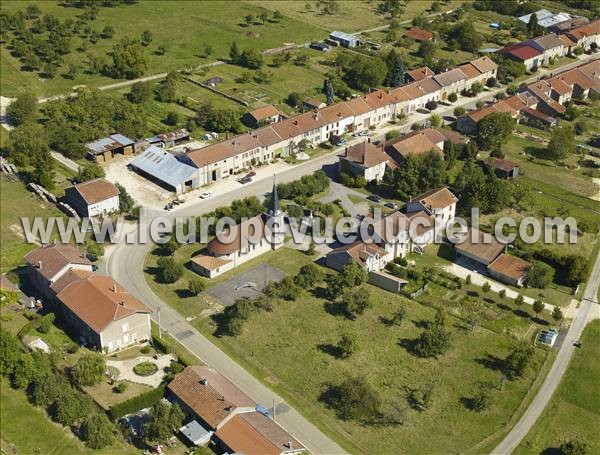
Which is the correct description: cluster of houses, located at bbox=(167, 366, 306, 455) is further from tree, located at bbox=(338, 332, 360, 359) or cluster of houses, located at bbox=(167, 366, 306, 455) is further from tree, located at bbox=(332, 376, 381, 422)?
tree, located at bbox=(338, 332, 360, 359)

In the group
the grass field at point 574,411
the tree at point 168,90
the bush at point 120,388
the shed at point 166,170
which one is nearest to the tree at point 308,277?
the bush at point 120,388

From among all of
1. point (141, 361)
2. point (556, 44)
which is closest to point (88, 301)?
point (141, 361)

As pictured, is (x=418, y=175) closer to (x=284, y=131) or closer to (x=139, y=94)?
(x=284, y=131)

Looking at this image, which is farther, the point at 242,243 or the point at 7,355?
the point at 242,243

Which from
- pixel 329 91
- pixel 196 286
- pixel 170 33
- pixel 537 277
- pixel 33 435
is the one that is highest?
pixel 329 91

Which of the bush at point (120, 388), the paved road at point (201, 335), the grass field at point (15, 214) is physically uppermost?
the bush at point (120, 388)

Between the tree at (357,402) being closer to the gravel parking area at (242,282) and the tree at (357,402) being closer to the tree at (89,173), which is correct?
the gravel parking area at (242,282)
